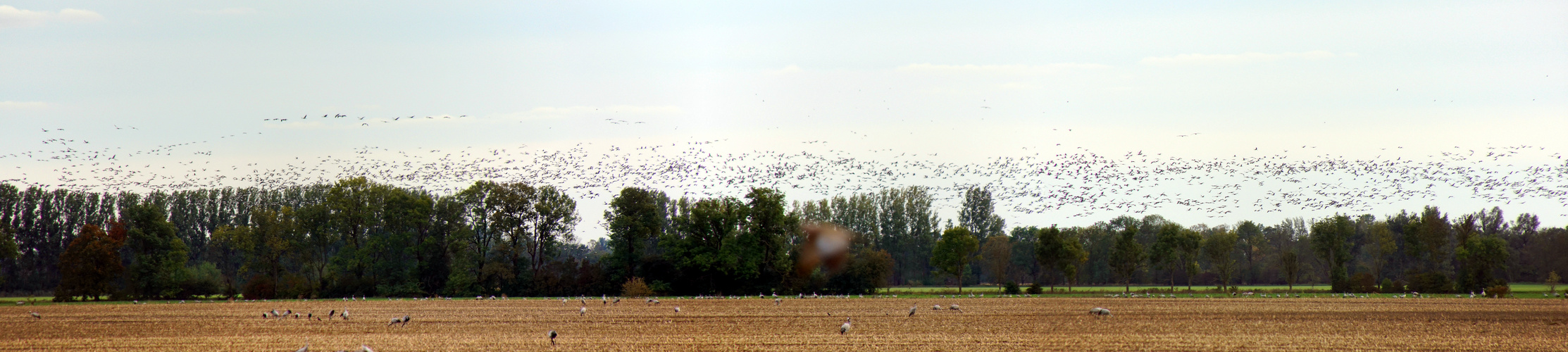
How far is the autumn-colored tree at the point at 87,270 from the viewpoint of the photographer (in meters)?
66.4

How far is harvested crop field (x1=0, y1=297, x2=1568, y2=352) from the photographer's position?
2627 centimetres

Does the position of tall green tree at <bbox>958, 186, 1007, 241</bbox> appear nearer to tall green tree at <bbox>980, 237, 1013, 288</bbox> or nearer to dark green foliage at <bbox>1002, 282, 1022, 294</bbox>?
tall green tree at <bbox>980, 237, 1013, 288</bbox>

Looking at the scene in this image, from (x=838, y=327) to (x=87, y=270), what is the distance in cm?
6096

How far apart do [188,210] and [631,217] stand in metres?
64.0

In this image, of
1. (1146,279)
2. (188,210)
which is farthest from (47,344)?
(1146,279)

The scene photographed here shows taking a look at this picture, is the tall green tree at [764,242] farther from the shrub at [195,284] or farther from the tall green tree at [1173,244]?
the shrub at [195,284]

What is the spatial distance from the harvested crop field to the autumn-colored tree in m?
21.2

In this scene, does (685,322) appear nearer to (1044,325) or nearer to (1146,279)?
(1044,325)

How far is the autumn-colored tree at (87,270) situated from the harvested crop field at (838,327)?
21157 mm

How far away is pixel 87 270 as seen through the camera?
6669cm

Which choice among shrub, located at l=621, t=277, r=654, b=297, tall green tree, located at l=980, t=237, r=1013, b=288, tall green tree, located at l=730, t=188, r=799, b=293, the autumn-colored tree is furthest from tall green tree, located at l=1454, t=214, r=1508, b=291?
the autumn-colored tree

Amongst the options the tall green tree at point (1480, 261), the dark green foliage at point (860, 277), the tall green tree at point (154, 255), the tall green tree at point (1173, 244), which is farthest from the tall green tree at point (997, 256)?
the tall green tree at point (154, 255)

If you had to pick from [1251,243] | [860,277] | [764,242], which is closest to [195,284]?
[764,242]

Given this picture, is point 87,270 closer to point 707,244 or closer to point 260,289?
point 260,289
